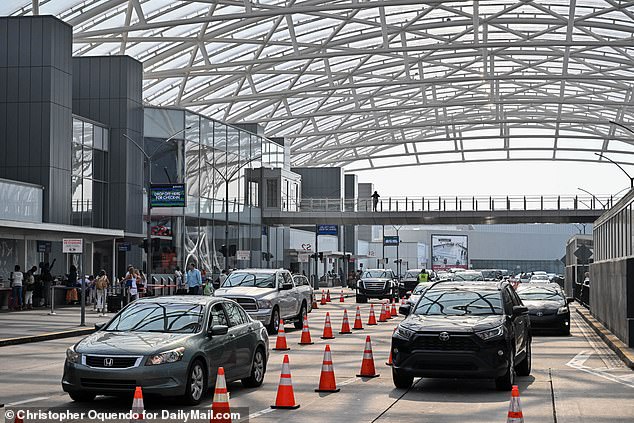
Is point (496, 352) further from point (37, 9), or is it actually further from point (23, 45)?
point (37, 9)

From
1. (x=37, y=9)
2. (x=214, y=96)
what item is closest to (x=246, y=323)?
(x=37, y=9)

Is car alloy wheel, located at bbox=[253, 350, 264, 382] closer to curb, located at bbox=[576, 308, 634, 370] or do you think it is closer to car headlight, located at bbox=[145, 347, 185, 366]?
car headlight, located at bbox=[145, 347, 185, 366]

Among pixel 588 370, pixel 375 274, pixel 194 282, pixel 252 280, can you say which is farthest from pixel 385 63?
pixel 588 370

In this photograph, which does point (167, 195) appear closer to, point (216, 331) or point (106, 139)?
point (106, 139)

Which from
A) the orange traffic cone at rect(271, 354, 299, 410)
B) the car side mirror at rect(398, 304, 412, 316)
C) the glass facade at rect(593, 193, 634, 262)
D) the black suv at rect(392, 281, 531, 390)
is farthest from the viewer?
the glass facade at rect(593, 193, 634, 262)

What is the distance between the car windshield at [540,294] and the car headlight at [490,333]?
48.7 ft

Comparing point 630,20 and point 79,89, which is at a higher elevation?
point 630,20

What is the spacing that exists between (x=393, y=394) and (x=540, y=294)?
16.5m

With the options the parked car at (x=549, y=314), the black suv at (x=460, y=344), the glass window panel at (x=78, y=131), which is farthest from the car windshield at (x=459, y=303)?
the glass window panel at (x=78, y=131)

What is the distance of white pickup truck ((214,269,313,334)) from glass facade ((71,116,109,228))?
19.7 metres

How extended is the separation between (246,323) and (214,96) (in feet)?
210

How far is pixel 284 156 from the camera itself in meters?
83.6

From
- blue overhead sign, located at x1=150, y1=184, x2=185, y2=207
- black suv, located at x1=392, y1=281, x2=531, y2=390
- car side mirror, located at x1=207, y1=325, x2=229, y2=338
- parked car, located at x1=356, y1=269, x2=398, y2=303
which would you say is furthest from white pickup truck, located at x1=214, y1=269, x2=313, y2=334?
parked car, located at x1=356, y1=269, x2=398, y2=303

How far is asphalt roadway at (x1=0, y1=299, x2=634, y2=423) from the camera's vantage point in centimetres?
1214
